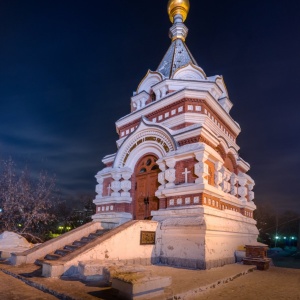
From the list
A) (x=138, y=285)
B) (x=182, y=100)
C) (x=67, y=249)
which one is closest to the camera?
(x=138, y=285)

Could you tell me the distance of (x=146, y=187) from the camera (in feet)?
36.4

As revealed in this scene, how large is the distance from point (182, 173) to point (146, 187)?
2.30m

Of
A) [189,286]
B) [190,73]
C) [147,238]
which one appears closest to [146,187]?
[147,238]

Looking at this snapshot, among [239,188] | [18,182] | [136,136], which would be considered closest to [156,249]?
[136,136]

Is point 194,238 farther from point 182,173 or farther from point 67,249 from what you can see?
point 67,249

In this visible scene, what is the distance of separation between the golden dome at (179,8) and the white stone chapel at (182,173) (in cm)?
344

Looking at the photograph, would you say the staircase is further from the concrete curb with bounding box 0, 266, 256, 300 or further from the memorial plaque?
the memorial plaque

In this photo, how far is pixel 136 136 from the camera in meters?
11.7

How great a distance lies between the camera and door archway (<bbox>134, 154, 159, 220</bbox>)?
10.8 metres

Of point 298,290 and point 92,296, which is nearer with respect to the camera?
point 92,296

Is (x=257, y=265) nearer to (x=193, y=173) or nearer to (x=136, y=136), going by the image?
(x=193, y=173)

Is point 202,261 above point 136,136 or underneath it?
underneath

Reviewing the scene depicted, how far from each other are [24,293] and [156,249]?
4.58m

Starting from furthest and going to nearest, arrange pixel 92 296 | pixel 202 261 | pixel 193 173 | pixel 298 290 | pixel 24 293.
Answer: pixel 193 173 → pixel 202 261 → pixel 298 290 → pixel 24 293 → pixel 92 296
